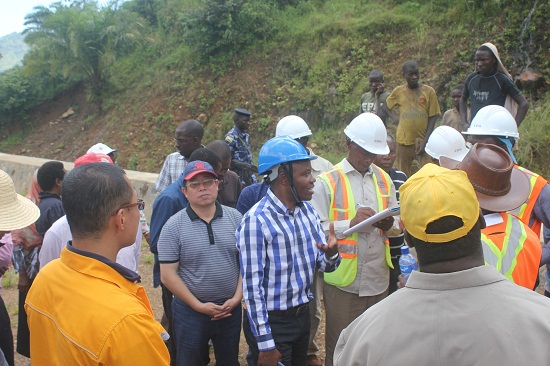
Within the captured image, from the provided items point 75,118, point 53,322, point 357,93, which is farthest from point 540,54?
point 75,118

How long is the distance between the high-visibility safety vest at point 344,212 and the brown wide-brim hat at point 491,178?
1221 mm

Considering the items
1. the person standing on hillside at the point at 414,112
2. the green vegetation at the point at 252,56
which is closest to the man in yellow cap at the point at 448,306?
the person standing on hillside at the point at 414,112

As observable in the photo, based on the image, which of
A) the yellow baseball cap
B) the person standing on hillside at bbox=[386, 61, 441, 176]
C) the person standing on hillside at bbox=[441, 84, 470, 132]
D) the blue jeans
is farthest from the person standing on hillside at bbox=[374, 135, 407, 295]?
the person standing on hillside at bbox=[441, 84, 470, 132]

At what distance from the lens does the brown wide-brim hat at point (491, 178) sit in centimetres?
230

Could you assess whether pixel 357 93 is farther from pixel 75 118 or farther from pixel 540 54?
pixel 75 118

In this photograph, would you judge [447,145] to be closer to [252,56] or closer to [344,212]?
[344,212]

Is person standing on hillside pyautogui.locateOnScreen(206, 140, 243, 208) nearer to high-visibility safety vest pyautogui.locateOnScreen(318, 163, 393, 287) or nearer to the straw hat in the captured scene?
high-visibility safety vest pyautogui.locateOnScreen(318, 163, 393, 287)

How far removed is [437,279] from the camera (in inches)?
61.4

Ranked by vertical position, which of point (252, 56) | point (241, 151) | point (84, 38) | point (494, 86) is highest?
point (84, 38)

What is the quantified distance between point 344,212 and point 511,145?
1.27 m

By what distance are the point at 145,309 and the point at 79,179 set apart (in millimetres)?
561

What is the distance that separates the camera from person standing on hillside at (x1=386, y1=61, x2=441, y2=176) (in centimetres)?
717

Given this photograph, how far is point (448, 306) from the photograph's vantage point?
150 centimetres

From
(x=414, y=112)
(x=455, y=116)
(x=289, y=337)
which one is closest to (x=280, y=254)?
(x=289, y=337)
